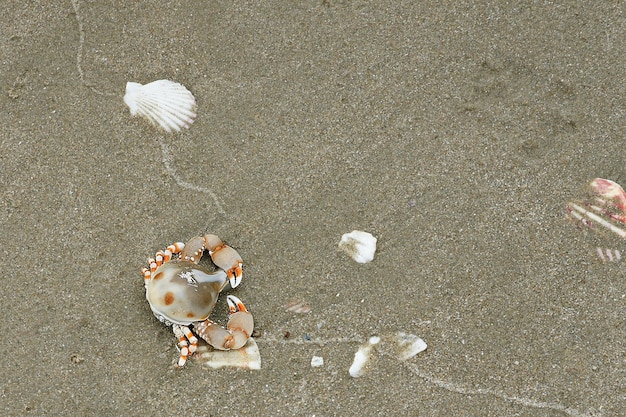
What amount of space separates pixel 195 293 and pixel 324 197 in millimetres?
884

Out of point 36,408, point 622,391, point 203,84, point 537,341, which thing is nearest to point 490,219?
point 537,341

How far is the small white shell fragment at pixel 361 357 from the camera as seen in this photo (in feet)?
11.0

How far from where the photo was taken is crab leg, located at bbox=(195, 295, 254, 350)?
3322 mm

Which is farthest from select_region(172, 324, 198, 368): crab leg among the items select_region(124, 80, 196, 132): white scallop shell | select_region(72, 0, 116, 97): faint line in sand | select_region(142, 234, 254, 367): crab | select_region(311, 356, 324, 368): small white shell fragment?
select_region(72, 0, 116, 97): faint line in sand

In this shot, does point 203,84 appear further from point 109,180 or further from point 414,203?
point 414,203

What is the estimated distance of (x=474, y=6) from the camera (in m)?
3.76

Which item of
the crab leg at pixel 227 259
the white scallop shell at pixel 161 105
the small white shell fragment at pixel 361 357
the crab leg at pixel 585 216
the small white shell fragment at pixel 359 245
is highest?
the crab leg at pixel 585 216

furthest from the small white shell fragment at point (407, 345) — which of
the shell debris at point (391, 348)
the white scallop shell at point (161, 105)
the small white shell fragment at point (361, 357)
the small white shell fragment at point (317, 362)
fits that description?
the white scallop shell at point (161, 105)

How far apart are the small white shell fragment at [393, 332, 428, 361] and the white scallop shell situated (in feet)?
5.53

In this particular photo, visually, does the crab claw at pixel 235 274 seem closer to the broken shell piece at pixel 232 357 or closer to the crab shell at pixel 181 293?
the crab shell at pixel 181 293

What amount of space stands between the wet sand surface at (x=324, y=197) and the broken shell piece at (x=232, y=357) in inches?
2.2

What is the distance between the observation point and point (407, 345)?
3.38 meters

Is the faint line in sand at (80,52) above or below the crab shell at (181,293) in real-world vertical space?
above

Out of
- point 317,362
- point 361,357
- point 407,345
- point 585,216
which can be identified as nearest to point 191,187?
point 317,362
